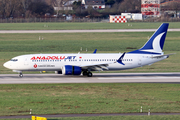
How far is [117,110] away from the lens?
24.3 metres

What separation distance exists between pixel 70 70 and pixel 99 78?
4046 millimetres

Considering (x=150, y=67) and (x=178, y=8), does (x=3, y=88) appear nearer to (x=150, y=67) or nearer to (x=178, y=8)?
(x=150, y=67)

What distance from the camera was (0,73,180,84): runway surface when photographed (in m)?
37.4

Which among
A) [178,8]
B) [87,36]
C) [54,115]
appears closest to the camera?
[54,115]

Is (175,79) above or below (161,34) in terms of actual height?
below

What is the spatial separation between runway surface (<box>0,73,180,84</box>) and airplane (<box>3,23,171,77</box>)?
1.13 meters

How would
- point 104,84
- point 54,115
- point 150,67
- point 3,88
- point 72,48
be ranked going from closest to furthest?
point 54,115, point 3,88, point 104,84, point 150,67, point 72,48

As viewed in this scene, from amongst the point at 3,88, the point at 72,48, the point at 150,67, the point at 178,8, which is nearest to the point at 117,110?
the point at 3,88

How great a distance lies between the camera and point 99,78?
39875mm

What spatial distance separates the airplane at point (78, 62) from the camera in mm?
39844

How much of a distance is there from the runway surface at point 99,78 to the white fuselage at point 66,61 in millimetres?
1354

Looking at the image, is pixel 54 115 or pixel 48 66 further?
pixel 48 66

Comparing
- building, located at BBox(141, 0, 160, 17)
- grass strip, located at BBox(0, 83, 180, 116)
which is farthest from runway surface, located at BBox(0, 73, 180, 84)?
building, located at BBox(141, 0, 160, 17)

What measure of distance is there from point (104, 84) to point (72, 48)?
36018 mm
